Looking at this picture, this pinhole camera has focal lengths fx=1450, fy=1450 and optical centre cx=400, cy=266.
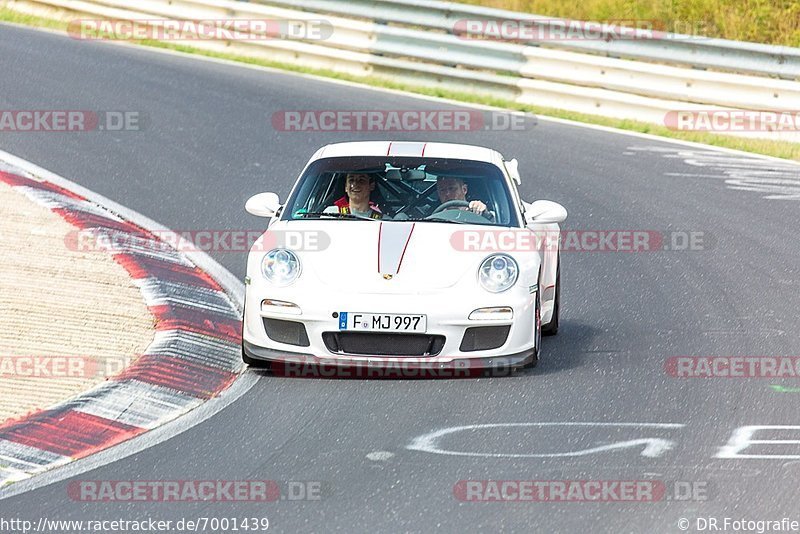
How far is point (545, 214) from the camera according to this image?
898 cm

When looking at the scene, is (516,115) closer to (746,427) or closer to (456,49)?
(456,49)

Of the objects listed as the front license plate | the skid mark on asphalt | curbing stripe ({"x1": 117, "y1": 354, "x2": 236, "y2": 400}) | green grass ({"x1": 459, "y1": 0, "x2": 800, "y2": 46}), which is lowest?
curbing stripe ({"x1": 117, "y1": 354, "x2": 236, "y2": 400})

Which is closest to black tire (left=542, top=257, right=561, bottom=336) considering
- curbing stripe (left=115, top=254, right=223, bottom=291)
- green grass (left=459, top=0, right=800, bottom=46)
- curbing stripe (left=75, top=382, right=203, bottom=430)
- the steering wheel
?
the steering wheel

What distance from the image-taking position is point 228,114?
53.4 feet

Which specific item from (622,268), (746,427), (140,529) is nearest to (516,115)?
(622,268)

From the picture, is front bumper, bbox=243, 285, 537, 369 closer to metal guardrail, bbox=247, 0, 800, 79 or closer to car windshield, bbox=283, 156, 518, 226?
car windshield, bbox=283, 156, 518, 226

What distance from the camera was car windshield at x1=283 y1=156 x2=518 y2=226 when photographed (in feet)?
29.6

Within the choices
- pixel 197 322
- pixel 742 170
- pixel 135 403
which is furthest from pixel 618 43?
pixel 135 403

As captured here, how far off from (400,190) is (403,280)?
4.32ft

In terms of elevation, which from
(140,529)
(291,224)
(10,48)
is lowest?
(140,529)

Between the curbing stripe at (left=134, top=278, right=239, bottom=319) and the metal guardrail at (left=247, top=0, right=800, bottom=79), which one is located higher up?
the metal guardrail at (left=247, top=0, right=800, bottom=79)

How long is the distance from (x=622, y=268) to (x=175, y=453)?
17.7 ft

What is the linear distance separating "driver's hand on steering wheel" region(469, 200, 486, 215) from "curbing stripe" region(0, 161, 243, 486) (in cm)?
168

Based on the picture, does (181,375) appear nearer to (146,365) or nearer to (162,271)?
(146,365)
